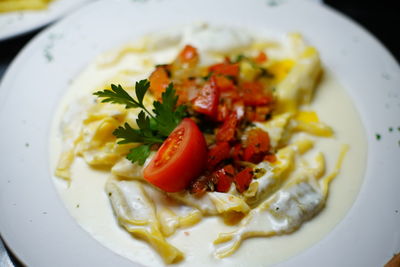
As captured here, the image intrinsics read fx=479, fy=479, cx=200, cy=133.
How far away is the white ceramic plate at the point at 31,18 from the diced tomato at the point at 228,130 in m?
2.66

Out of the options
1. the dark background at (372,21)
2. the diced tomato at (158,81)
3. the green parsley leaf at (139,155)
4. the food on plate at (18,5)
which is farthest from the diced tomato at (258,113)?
A: the food on plate at (18,5)

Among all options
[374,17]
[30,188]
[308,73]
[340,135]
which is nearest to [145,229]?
[30,188]

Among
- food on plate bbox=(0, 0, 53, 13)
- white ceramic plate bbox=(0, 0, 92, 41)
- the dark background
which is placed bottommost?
the dark background

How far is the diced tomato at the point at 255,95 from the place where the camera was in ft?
13.9

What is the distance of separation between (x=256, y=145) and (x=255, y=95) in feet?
2.01

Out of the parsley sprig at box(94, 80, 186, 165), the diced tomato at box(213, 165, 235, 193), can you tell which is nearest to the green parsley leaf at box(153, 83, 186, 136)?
the parsley sprig at box(94, 80, 186, 165)

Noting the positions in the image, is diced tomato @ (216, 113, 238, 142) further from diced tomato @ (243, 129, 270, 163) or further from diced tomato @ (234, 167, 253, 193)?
diced tomato @ (234, 167, 253, 193)

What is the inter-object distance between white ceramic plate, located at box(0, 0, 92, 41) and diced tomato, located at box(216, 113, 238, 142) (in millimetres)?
2663

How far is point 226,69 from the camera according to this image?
445cm

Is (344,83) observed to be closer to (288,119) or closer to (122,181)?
(288,119)

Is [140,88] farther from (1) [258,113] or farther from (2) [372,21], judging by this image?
(2) [372,21]

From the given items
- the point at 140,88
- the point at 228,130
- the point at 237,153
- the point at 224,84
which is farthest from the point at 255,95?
the point at 140,88

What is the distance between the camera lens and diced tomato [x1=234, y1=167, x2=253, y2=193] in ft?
11.8

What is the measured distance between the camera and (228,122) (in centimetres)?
396
